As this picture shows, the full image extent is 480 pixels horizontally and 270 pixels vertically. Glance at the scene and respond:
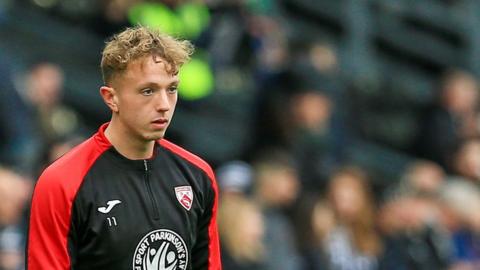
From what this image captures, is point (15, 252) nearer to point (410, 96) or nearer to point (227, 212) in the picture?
point (227, 212)

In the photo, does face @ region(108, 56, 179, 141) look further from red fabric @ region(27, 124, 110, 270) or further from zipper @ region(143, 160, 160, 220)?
red fabric @ region(27, 124, 110, 270)

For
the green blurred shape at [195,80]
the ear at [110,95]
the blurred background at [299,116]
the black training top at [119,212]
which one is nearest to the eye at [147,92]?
the ear at [110,95]

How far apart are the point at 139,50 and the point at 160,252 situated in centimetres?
70

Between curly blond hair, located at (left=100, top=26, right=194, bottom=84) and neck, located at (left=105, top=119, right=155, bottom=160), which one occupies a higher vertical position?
curly blond hair, located at (left=100, top=26, right=194, bottom=84)

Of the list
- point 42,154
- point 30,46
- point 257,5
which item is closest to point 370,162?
point 257,5

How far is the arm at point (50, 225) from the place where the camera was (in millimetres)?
4453

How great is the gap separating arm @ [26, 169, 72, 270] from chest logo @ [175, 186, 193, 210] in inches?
17.4

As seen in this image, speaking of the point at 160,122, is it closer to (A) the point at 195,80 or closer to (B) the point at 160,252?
(B) the point at 160,252

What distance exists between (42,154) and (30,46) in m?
2.85

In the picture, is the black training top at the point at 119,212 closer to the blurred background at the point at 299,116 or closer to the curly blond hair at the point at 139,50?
the curly blond hair at the point at 139,50

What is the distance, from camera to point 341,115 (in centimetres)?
1164

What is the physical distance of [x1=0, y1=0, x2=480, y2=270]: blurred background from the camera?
9516 millimetres

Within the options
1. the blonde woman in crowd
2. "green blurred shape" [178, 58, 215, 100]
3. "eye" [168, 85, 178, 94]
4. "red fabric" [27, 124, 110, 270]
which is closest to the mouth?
"eye" [168, 85, 178, 94]

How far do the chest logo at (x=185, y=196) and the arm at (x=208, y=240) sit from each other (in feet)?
0.36
